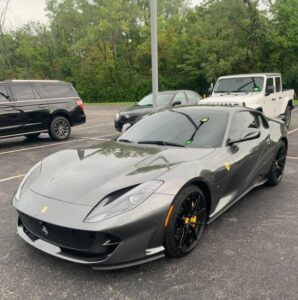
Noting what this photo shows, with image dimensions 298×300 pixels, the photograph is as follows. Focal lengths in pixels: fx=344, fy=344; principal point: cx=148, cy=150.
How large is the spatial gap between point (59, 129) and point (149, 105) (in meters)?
2.93

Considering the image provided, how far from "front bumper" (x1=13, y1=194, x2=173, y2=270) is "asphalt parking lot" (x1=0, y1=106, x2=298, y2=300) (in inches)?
8.0

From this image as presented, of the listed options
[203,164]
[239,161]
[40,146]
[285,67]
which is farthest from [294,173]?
[285,67]

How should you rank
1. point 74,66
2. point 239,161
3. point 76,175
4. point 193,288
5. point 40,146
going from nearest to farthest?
point 193,288 < point 76,175 < point 239,161 < point 40,146 < point 74,66

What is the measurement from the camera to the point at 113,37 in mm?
43688

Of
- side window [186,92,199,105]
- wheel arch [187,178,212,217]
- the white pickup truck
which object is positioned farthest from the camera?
side window [186,92,199,105]

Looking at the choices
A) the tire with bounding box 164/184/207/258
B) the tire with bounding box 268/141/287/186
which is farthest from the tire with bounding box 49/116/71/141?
the tire with bounding box 164/184/207/258

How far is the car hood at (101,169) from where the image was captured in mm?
3010

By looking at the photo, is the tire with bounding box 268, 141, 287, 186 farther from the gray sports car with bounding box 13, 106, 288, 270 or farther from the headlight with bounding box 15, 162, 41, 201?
the headlight with bounding box 15, 162, 41, 201

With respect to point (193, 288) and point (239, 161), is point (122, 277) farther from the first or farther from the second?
point (239, 161)

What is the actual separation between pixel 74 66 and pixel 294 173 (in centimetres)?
4731

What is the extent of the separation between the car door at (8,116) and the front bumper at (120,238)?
276 inches

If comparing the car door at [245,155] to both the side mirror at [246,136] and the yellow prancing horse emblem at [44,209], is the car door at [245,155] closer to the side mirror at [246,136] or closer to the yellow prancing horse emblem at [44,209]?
the side mirror at [246,136]

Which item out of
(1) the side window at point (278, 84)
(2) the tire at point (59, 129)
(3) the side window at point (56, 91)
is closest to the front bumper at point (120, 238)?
(2) the tire at point (59, 129)

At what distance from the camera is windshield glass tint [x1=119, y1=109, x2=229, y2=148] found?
3982mm
